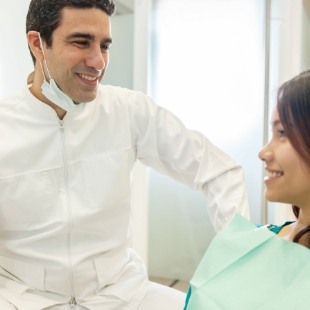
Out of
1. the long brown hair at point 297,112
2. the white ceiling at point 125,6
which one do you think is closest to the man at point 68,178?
the long brown hair at point 297,112

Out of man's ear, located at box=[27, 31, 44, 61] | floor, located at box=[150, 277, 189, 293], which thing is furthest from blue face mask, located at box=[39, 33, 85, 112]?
floor, located at box=[150, 277, 189, 293]

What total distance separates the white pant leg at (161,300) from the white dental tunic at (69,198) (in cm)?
3

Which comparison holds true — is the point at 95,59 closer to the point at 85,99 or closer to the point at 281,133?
the point at 85,99

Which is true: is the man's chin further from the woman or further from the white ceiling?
the white ceiling

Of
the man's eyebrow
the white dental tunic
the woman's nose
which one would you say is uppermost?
the man's eyebrow

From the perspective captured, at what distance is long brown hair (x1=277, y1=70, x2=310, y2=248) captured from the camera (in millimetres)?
853

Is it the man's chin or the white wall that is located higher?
the white wall

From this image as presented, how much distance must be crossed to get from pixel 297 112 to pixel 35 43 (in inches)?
36.5

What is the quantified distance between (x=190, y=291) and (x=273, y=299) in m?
0.22

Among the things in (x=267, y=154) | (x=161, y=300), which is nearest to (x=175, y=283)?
(x=161, y=300)

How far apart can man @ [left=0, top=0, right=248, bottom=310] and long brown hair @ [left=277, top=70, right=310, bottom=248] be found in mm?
453

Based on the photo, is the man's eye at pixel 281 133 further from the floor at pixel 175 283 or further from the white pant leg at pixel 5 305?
the floor at pixel 175 283

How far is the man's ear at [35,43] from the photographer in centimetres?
140

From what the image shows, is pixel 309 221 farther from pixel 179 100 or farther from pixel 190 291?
pixel 179 100
